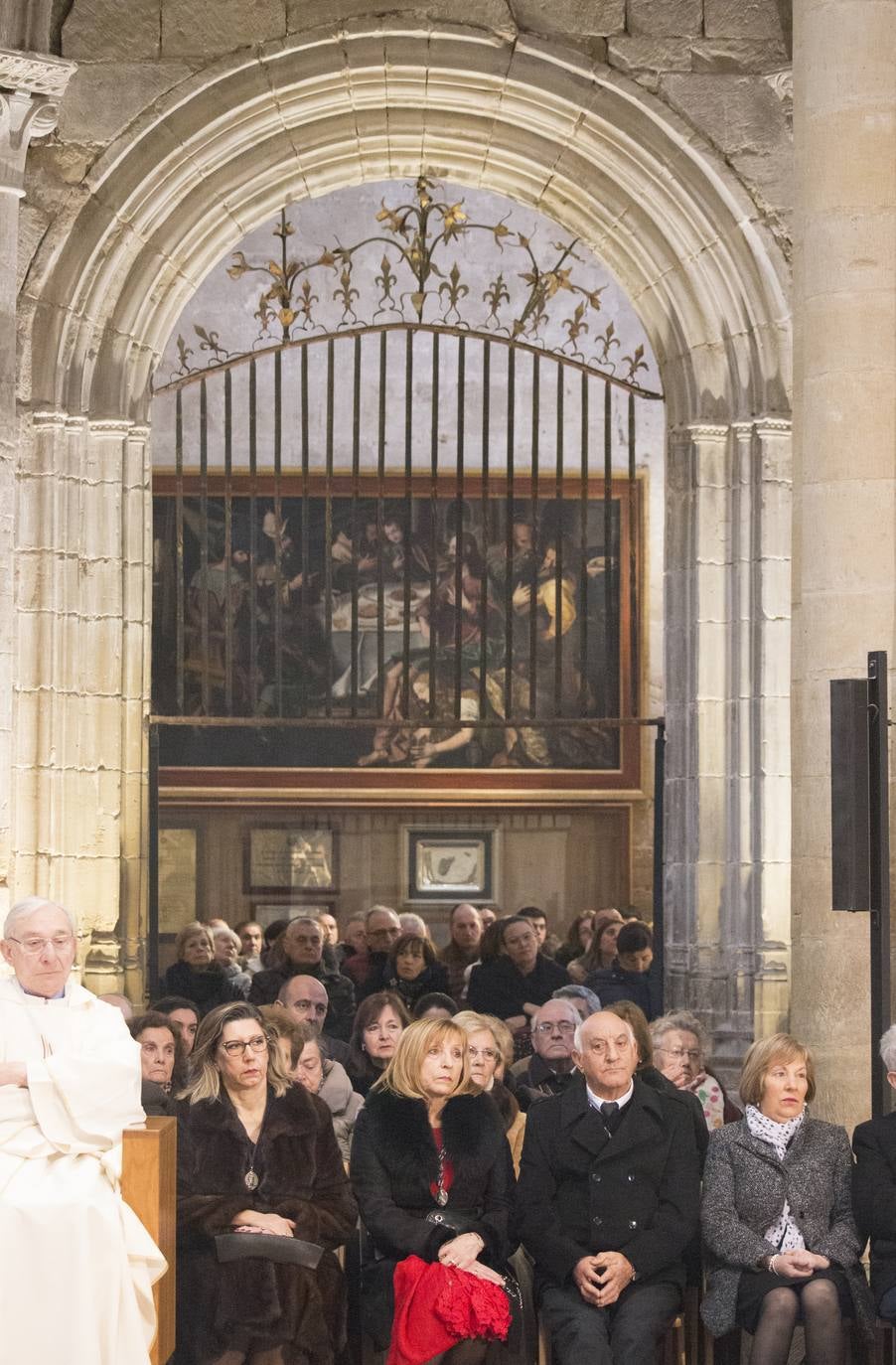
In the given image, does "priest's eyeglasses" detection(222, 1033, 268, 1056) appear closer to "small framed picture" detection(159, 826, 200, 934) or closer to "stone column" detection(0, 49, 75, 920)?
"stone column" detection(0, 49, 75, 920)

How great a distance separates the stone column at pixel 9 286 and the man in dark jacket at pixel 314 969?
1.36 meters

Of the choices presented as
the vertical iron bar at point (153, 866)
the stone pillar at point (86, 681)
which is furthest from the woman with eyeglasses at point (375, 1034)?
the vertical iron bar at point (153, 866)

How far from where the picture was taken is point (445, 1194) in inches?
209

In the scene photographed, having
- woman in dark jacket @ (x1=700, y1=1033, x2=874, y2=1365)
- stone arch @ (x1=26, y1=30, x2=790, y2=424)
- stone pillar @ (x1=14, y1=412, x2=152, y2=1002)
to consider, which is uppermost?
stone arch @ (x1=26, y1=30, x2=790, y2=424)

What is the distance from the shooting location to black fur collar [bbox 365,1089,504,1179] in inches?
209

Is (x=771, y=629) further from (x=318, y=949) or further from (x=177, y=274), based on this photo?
(x=177, y=274)

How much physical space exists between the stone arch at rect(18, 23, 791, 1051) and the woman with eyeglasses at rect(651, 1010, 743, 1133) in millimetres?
2621

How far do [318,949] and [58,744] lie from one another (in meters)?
1.54

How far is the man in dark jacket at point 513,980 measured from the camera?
9.04 metres

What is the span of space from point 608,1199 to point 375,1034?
1.59 m

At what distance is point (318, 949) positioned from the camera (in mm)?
9016

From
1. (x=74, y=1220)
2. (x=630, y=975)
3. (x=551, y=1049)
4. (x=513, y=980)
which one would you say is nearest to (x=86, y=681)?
(x=513, y=980)

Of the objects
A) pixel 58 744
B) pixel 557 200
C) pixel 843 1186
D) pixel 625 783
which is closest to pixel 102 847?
pixel 58 744

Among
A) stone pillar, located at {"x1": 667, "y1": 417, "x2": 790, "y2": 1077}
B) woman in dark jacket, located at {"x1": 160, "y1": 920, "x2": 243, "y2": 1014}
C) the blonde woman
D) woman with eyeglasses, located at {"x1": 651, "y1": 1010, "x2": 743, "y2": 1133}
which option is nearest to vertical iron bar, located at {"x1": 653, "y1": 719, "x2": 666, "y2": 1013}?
stone pillar, located at {"x1": 667, "y1": 417, "x2": 790, "y2": 1077}
